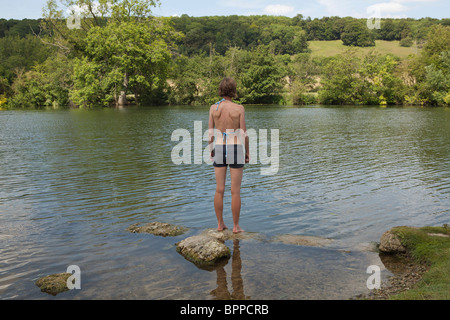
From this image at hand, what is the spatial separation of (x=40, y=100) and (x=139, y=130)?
171ft

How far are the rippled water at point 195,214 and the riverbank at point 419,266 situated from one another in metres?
0.33

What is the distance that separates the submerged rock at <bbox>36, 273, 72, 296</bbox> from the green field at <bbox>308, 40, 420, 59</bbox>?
11432cm

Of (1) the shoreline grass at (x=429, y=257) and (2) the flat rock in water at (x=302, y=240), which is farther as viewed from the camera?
(2) the flat rock in water at (x=302, y=240)

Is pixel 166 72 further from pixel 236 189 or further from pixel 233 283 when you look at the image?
pixel 233 283

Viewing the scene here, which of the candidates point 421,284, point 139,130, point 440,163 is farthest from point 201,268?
point 139,130

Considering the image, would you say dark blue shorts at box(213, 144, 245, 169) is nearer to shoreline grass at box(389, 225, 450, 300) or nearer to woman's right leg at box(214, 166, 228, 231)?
woman's right leg at box(214, 166, 228, 231)

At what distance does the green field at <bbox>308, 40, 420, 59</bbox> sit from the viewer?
114 m

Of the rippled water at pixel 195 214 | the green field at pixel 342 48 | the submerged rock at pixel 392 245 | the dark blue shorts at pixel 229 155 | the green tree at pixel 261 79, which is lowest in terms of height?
the rippled water at pixel 195 214

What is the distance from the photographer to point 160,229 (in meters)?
7.79

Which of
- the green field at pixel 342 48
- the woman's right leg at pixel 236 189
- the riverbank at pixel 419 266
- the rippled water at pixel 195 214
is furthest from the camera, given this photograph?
the green field at pixel 342 48

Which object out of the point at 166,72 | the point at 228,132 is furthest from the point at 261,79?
the point at 228,132

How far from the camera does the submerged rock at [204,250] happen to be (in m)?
6.35

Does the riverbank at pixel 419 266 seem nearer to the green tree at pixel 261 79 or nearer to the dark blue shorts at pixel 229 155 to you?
the dark blue shorts at pixel 229 155

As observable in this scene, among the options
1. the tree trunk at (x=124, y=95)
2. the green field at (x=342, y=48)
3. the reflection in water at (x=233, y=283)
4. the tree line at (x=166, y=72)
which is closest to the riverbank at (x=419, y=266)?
the reflection in water at (x=233, y=283)
